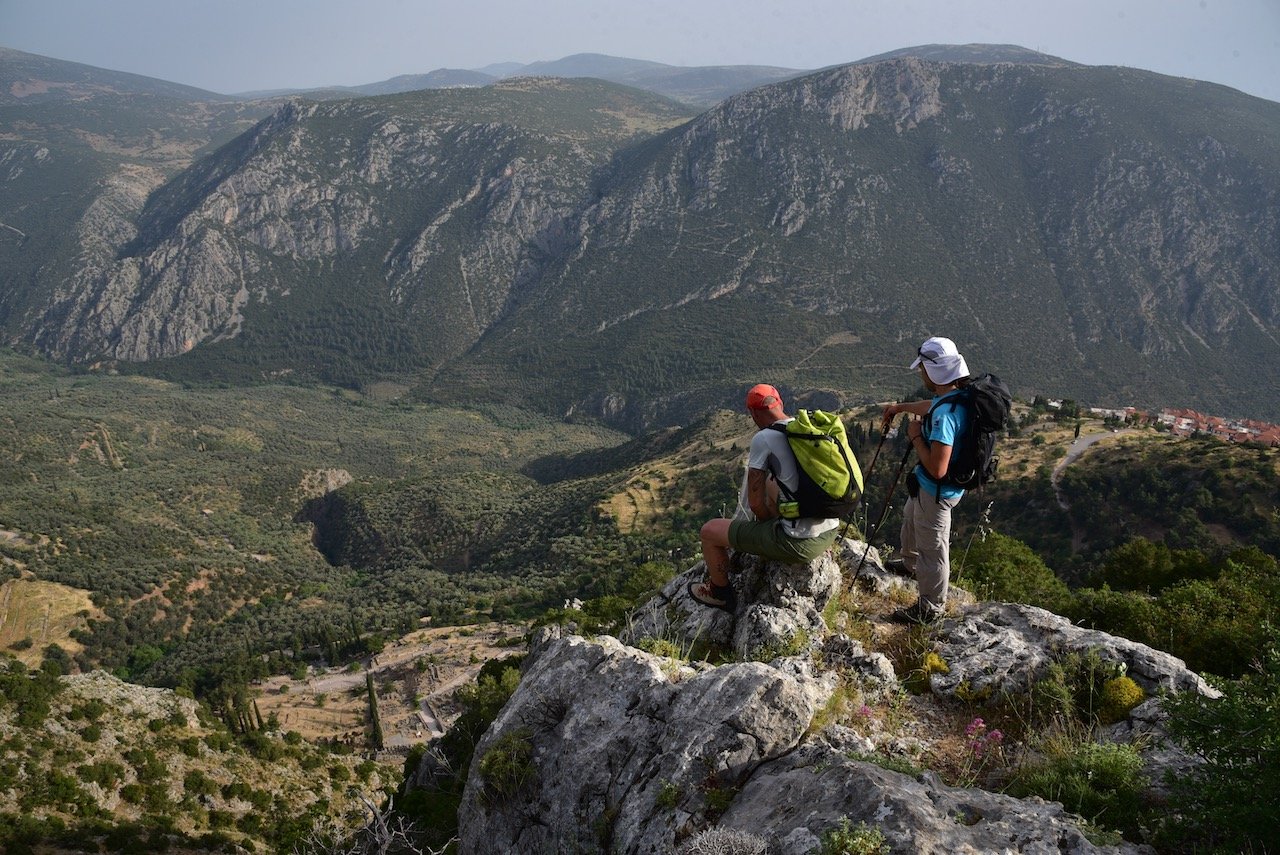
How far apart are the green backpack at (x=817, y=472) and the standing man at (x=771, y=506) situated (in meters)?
0.07

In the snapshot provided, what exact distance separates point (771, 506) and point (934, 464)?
6.00ft

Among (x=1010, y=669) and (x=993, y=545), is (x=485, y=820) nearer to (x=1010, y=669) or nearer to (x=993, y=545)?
(x=1010, y=669)

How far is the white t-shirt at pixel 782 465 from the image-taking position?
7328 mm

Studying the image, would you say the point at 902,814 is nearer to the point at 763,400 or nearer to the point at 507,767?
the point at 507,767

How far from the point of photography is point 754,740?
5738 mm

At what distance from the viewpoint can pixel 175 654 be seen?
6356cm

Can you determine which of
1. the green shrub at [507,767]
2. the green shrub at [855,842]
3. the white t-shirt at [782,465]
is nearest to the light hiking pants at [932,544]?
the white t-shirt at [782,465]

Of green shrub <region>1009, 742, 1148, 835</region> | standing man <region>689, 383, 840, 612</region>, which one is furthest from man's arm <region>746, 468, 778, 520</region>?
green shrub <region>1009, 742, 1148, 835</region>

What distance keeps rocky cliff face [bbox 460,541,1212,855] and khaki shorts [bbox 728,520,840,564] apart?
699 millimetres

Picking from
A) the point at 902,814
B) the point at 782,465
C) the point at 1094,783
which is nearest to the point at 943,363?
the point at 782,465

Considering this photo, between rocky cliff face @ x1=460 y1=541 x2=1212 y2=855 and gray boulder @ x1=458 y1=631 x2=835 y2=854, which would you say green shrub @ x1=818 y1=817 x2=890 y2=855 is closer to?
rocky cliff face @ x1=460 y1=541 x2=1212 y2=855

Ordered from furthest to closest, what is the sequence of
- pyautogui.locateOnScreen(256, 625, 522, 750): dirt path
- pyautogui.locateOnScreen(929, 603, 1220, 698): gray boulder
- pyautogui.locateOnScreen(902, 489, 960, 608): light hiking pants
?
1. pyautogui.locateOnScreen(256, 625, 522, 750): dirt path
2. pyautogui.locateOnScreen(902, 489, 960, 608): light hiking pants
3. pyautogui.locateOnScreen(929, 603, 1220, 698): gray boulder

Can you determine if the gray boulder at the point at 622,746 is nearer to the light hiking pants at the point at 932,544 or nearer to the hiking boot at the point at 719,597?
the hiking boot at the point at 719,597

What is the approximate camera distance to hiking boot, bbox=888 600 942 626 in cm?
848
